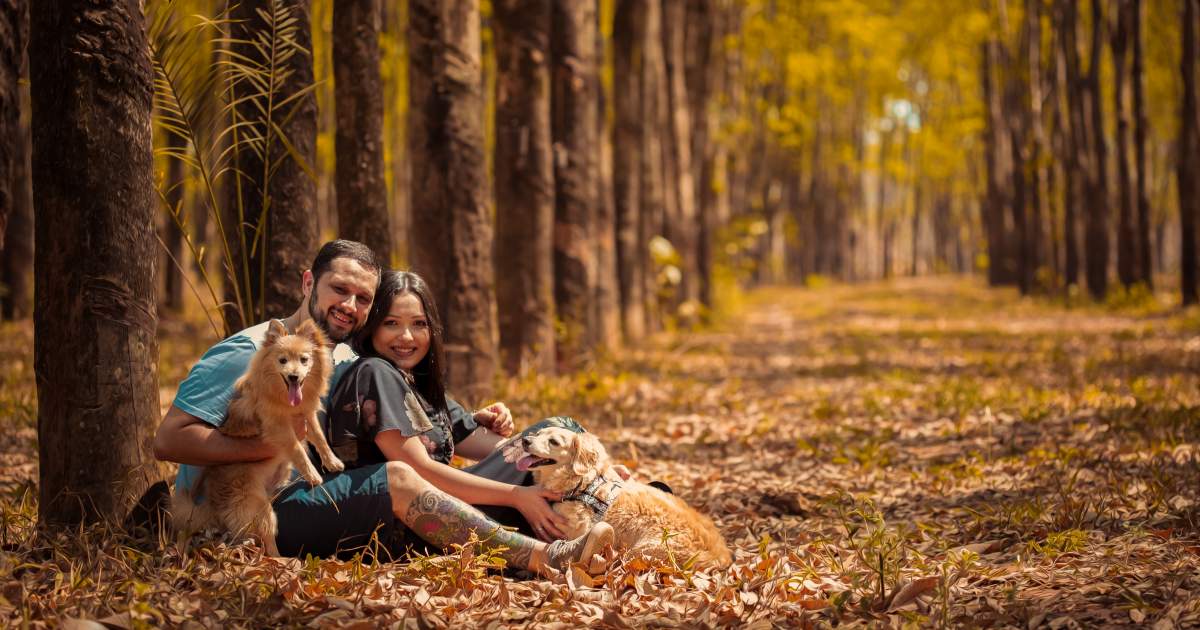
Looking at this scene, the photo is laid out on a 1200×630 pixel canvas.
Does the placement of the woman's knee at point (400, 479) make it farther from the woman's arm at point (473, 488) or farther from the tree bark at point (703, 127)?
the tree bark at point (703, 127)

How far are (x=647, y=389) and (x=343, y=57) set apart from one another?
5.40 metres

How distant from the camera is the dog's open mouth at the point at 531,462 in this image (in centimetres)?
470

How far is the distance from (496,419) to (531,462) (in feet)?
2.26

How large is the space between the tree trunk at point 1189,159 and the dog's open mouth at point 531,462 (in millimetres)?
18461

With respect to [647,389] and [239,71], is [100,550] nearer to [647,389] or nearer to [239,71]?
[239,71]

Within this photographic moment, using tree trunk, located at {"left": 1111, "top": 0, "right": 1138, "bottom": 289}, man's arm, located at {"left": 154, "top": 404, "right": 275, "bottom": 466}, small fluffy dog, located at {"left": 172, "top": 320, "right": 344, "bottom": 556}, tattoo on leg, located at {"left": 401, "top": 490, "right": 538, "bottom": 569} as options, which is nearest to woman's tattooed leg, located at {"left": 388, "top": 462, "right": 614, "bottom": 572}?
tattoo on leg, located at {"left": 401, "top": 490, "right": 538, "bottom": 569}

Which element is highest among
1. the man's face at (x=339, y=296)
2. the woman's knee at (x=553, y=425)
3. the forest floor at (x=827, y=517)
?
the man's face at (x=339, y=296)

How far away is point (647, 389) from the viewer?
Answer: 37.6ft

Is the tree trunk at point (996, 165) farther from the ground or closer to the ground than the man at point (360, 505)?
farther from the ground

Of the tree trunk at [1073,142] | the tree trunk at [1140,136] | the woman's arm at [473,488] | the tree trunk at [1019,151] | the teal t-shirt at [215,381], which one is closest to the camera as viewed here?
the teal t-shirt at [215,381]

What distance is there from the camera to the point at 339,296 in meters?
4.55

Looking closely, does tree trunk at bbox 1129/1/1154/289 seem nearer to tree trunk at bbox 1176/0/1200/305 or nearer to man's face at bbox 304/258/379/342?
tree trunk at bbox 1176/0/1200/305

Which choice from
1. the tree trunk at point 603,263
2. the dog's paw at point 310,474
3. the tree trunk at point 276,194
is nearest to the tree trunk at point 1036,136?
the tree trunk at point 603,263

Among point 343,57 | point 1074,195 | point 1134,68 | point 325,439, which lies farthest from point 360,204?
point 1074,195
